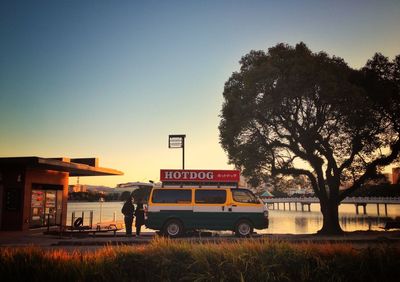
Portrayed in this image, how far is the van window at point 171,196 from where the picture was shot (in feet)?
60.4

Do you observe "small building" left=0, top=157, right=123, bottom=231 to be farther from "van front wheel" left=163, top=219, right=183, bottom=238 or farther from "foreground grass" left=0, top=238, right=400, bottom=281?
"foreground grass" left=0, top=238, right=400, bottom=281

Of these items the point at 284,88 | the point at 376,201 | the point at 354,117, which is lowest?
the point at 376,201

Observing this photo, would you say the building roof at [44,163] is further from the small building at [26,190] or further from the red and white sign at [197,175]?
the red and white sign at [197,175]

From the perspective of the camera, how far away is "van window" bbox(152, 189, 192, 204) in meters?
18.4

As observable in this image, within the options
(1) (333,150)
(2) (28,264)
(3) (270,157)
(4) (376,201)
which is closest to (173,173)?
(3) (270,157)

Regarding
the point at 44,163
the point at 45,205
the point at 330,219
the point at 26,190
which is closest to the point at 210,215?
the point at 44,163

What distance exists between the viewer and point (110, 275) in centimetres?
702

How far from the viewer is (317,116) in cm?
2511

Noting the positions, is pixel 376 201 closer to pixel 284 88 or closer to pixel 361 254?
pixel 284 88

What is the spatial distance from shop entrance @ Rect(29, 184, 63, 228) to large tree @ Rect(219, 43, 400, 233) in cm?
1319

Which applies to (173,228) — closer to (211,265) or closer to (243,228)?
(243,228)

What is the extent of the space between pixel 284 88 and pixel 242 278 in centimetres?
1877

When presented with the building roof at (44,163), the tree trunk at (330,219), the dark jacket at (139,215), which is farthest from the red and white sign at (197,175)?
the tree trunk at (330,219)

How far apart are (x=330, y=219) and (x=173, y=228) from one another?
1288 centimetres
